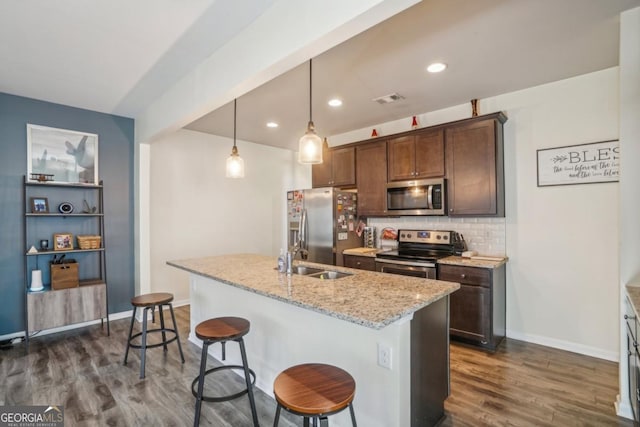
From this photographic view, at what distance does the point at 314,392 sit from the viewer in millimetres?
1353

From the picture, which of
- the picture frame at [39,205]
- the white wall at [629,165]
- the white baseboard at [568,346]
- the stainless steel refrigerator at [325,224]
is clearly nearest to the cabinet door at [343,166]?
the stainless steel refrigerator at [325,224]

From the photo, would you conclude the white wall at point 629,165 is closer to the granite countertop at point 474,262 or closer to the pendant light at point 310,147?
the granite countertop at point 474,262

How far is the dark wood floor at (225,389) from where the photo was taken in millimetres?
2098

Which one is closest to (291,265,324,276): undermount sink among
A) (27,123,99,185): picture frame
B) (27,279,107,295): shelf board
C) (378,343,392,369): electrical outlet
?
(378,343,392,369): electrical outlet

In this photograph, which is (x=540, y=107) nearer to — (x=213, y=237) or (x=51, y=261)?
(x=213, y=237)

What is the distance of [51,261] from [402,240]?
13.9ft

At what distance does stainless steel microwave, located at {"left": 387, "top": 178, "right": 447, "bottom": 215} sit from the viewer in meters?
3.70

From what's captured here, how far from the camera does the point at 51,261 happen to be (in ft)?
12.0

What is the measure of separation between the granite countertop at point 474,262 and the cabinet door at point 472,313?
22 centimetres

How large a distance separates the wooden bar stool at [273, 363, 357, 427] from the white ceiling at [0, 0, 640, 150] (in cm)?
213

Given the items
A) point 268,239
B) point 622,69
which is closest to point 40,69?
point 268,239

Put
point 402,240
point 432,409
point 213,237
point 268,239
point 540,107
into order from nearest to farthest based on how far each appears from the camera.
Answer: point 432,409 < point 540,107 < point 402,240 < point 213,237 < point 268,239

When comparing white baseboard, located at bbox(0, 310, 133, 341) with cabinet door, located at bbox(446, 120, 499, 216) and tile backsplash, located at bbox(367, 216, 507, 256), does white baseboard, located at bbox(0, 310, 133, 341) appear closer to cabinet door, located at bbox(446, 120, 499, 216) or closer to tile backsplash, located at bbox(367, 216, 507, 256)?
tile backsplash, located at bbox(367, 216, 507, 256)

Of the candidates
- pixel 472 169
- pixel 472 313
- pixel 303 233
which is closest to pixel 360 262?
pixel 303 233
